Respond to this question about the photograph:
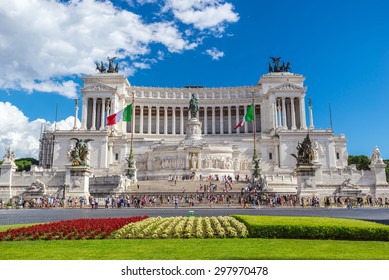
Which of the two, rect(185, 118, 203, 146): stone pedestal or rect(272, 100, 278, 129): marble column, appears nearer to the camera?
rect(185, 118, 203, 146): stone pedestal

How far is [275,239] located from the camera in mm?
14273

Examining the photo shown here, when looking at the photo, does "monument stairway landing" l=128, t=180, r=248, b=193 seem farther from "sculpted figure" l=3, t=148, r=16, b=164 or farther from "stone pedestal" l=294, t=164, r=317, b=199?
"sculpted figure" l=3, t=148, r=16, b=164

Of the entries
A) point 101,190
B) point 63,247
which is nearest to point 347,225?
point 63,247

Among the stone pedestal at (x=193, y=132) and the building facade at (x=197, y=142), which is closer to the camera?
the building facade at (x=197, y=142)

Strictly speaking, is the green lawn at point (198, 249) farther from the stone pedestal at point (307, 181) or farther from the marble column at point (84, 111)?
the marble column at point (84, 111)

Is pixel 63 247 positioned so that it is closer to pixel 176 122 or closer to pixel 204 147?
pixel 204 147

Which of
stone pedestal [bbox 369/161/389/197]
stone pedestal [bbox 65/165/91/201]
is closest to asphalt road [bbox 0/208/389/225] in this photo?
stone pedestal [bbox 65/165/91/201]

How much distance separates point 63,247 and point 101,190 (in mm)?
40064

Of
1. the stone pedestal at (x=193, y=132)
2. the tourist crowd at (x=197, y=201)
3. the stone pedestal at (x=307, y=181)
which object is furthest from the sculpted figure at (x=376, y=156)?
the stone pedestal at (x=193, y=132)

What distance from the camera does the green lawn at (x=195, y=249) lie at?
10.5 m

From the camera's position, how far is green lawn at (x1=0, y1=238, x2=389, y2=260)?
10539mm

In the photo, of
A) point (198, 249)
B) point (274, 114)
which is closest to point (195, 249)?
point (198, 249)

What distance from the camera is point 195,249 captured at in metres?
11.8

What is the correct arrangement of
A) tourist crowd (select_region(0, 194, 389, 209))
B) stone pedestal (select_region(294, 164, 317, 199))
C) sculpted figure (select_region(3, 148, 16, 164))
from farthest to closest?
sculpted figure (select_region(3, 148, 16, 164)) < stone pedestal (select_region(294, 164, 317, 199)) < tourist crowd (select_region(0, 194, 389, 209))
